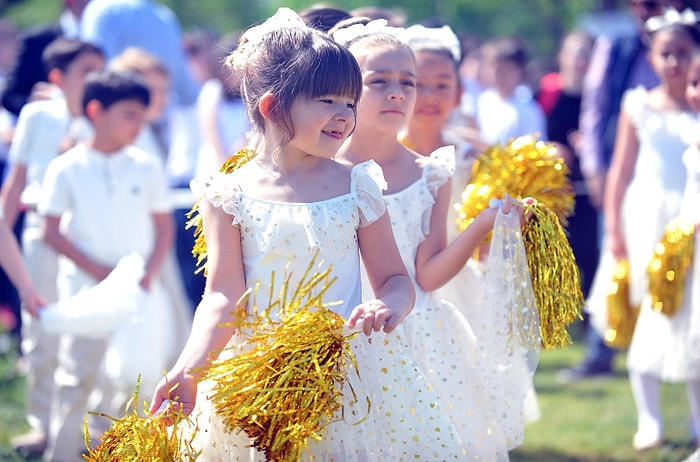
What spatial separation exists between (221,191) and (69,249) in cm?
220

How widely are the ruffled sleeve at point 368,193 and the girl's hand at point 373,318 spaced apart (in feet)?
1.08

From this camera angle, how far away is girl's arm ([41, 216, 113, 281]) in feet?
16.8

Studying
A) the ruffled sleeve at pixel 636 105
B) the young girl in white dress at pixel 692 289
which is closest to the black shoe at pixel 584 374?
the young girl in white dress at pixel 692 289

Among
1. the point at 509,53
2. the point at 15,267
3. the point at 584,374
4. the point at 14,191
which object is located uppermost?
the point at 509,53

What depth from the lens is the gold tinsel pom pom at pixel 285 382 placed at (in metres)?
2.78

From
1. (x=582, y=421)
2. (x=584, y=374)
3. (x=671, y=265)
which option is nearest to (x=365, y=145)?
(x=671, y=265)

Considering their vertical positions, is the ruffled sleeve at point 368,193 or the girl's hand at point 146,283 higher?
the ruffled sleeve at point 368,193

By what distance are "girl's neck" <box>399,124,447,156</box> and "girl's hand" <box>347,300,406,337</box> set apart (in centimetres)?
161

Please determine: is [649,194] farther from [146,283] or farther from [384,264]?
[384,264]

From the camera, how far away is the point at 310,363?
2.80 meters

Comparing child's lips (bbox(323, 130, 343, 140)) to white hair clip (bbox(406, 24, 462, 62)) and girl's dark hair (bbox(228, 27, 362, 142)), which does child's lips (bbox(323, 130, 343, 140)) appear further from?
white hair clip (bbox(406, 24, 462, 62))

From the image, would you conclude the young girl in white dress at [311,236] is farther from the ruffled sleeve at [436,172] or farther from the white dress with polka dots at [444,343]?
the ruffled sleeve at [436,172]

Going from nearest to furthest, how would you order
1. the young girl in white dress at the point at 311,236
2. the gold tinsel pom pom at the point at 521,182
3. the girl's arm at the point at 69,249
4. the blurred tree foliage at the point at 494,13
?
the young girl in white dress at the point at 311,236 < the gold tinsel pom pom at the point at 521,182 < the girl's arm at the point at 69,249 < the blurred tree foliage at the point at 494,13

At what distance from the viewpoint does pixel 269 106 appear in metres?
3.16
